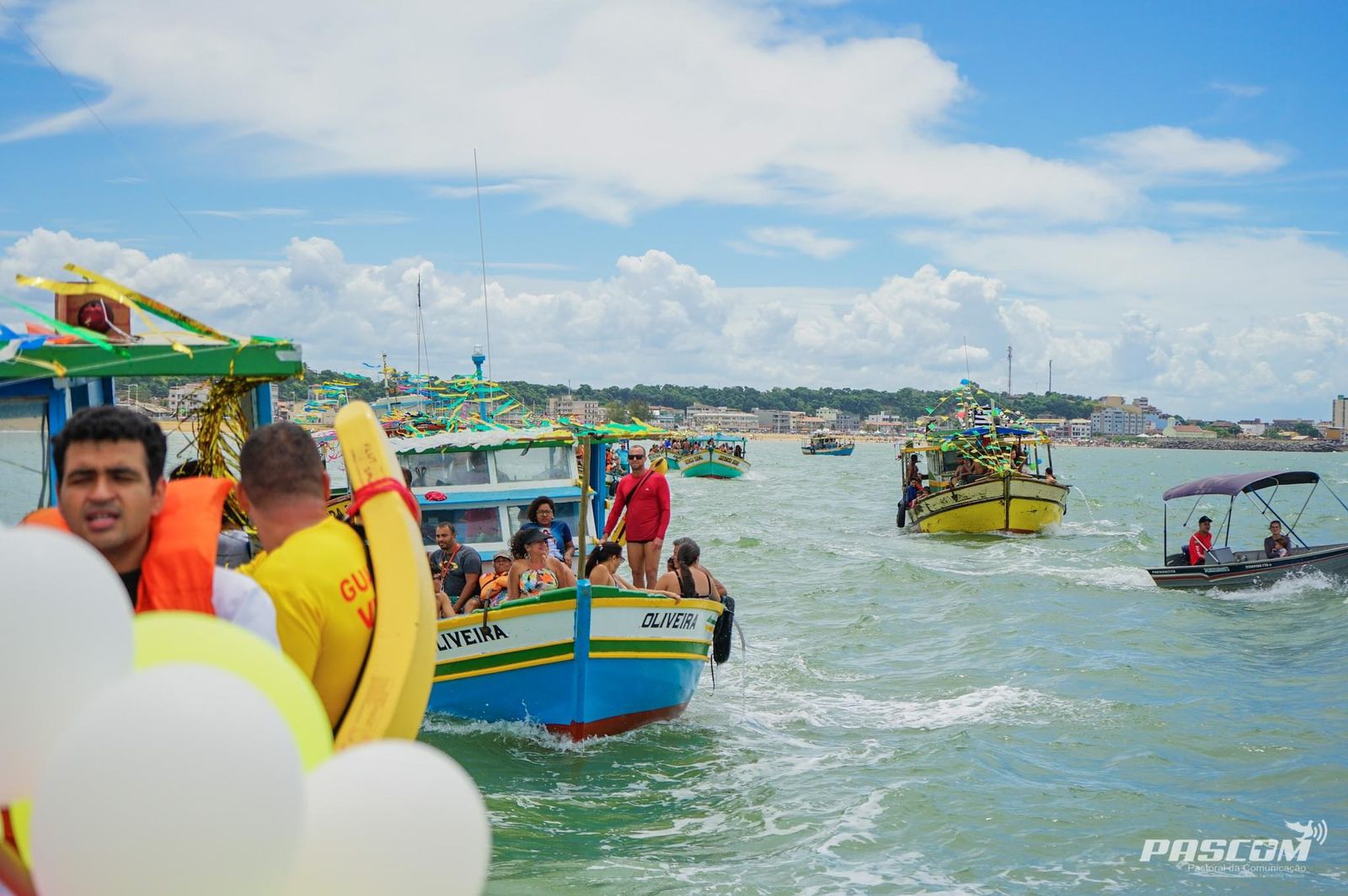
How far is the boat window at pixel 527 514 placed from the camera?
15.2 m

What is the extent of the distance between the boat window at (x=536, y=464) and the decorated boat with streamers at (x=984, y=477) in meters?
21.8

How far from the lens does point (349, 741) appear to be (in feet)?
12.2

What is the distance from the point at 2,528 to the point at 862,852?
27.8 feet

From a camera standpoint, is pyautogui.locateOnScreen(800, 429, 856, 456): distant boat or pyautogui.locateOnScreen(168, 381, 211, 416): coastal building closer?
pyautogui.locateOnScreen(168, 381, 211, 416): coastal building

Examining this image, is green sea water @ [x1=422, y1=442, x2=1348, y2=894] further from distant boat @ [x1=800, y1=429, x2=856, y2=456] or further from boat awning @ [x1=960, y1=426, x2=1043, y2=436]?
distant boat @ [x1=800, y1=429, x2=856, y2=456]

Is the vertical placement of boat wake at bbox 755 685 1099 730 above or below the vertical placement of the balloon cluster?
below

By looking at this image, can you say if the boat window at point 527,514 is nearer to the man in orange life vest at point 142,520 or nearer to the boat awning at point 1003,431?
the man in orange life vest at point 142,520

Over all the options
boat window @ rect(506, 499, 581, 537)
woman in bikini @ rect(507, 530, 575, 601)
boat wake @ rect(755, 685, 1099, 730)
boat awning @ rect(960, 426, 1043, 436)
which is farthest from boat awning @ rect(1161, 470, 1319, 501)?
woman in bikini @ rect(507, 530, 575, 601)

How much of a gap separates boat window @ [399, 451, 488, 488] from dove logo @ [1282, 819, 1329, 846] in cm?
930

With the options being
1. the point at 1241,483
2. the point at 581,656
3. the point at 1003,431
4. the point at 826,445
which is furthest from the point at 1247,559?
the point at 826,445

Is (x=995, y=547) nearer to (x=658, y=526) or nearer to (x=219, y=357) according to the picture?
(x=658, y=526)

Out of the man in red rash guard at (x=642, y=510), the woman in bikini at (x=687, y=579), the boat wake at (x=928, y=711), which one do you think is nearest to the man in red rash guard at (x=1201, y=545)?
the boat wake at (x=928, y=711)
